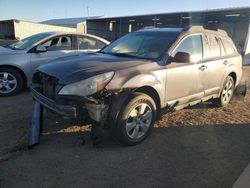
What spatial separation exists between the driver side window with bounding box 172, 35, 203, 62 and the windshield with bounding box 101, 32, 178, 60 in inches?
8.0

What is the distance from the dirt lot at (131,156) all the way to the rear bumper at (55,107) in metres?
0.45

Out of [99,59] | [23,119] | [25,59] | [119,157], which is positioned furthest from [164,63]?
[25,59]

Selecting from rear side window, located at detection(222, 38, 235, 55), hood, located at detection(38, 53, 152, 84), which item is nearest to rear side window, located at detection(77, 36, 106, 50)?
hood, located at detection(38, 53, 152, 84)

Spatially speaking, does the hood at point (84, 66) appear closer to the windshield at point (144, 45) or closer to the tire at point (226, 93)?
the windshield at point (144, 45)

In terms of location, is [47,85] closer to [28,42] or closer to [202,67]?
[202,67]

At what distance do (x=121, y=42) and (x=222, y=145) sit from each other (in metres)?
2.73

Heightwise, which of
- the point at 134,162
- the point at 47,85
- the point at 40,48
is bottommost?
the point at 134,162

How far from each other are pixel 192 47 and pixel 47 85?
107 inches

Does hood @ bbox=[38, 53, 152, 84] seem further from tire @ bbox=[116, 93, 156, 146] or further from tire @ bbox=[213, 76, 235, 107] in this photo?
tire @ bbox=[213, 76, 235, 107]

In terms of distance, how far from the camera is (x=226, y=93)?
22.0 feet

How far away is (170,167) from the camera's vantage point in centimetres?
383

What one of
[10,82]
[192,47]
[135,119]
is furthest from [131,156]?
[10,82]

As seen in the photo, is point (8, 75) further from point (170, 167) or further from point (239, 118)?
point (239, 118)

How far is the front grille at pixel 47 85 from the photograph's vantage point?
13.9 feet
